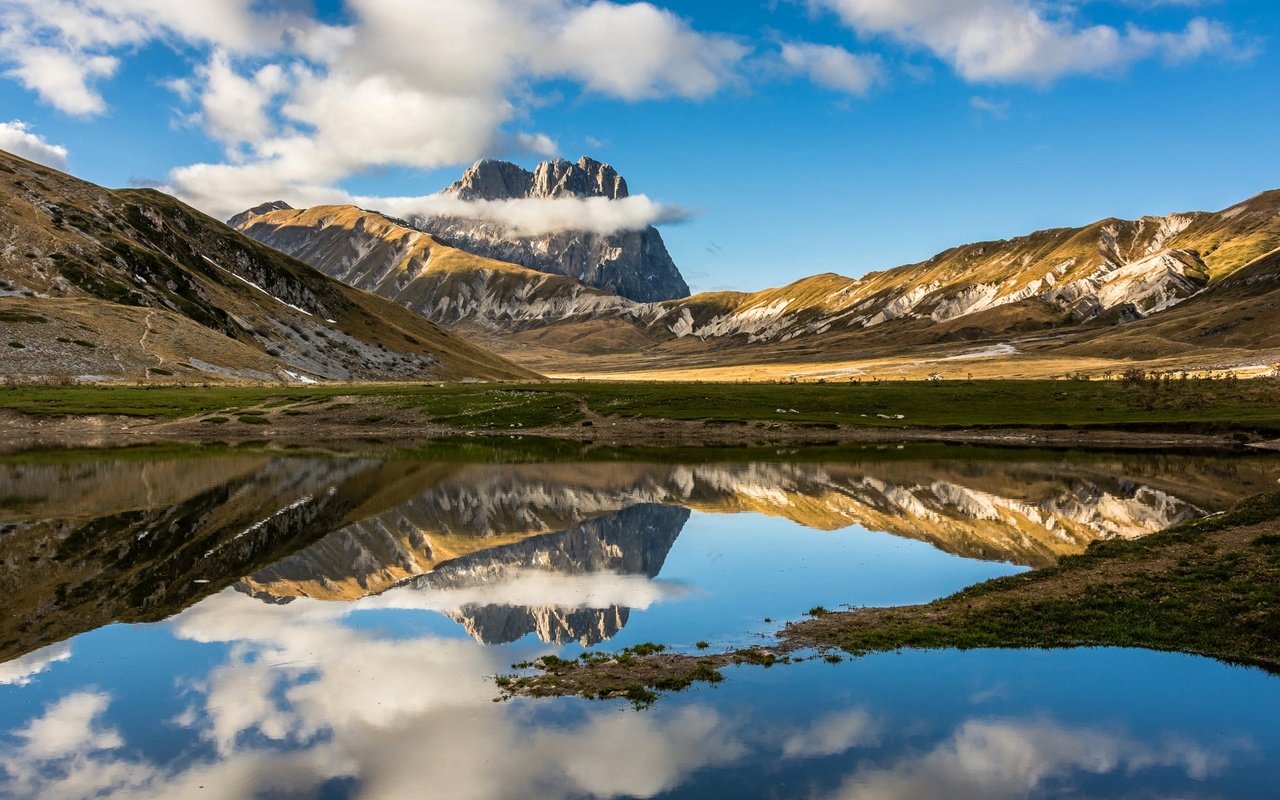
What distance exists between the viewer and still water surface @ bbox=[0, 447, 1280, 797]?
17.4 meters

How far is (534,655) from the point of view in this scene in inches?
992

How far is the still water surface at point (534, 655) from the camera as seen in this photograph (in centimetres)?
1736

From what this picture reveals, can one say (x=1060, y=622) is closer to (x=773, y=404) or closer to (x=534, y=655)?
(x=534, y=655)

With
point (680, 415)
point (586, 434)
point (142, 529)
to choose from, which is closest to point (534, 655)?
point (142, 529)

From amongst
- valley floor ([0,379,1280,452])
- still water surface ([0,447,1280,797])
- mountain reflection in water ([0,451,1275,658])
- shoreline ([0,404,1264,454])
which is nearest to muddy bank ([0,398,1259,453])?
shoreline ([0,404,1264,454])

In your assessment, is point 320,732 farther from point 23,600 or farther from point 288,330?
point 288,330

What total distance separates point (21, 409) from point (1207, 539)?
11975cm

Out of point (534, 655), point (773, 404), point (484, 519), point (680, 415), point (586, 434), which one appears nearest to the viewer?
point (534, 655)

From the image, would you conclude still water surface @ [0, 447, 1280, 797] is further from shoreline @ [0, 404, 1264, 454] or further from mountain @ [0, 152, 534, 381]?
mountain @ [0, 152, 534, 381]

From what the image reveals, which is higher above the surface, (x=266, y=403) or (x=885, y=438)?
(x=266, y=403)

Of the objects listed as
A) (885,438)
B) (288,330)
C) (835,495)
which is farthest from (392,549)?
(288,330)

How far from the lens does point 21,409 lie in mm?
101125

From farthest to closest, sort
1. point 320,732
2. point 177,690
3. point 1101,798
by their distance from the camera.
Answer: point 177,690 < point 320,732 < point 1101,798

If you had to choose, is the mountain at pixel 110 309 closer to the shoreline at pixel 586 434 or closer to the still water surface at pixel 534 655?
the shoreline at pixel 586 434
